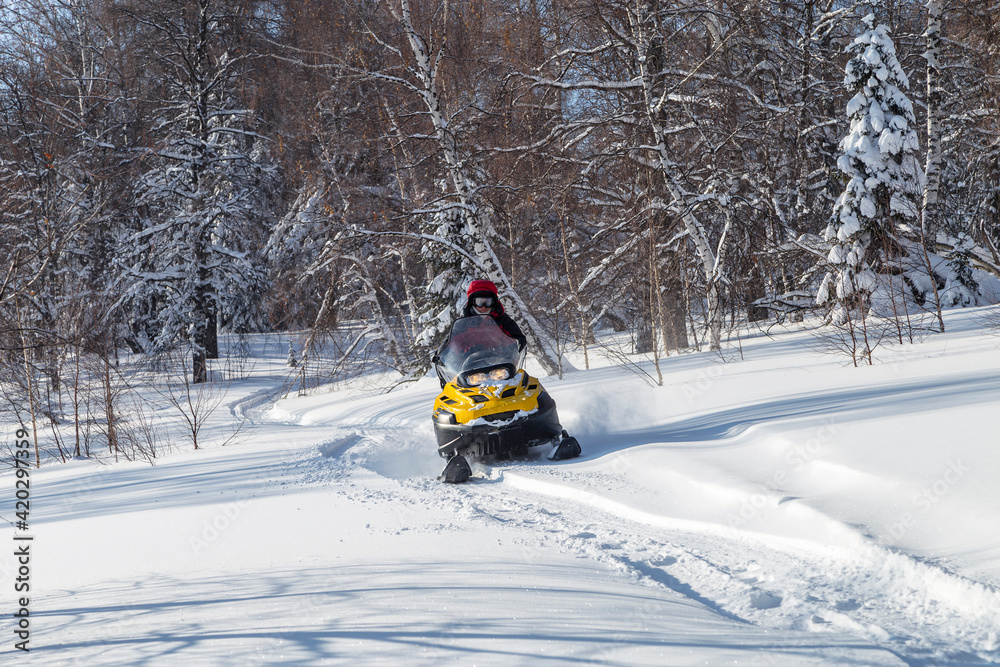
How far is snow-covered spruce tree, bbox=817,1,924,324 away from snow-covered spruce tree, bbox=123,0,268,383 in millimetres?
17706

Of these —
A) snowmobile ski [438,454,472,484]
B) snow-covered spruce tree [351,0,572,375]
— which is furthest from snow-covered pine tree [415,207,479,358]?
snowmobile ski [438,454,472,484]

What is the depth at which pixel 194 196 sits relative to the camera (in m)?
21.8

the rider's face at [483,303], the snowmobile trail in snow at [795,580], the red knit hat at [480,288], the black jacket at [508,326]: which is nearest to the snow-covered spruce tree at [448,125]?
the red knit hat at [480,288]

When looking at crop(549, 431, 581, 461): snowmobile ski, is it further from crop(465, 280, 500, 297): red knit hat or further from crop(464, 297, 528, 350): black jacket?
crop(465, 280, 500, 297): red knit hat

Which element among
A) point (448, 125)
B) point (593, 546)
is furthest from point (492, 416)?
point (448, 125)

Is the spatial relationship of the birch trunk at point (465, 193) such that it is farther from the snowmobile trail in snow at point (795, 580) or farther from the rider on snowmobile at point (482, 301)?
the snowmobile trail in snow at point (795, 580)

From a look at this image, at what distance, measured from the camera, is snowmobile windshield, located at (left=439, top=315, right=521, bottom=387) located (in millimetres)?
7906

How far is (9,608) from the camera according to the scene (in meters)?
4.15

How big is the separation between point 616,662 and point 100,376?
10.4 metres

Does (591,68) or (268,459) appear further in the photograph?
(591,68)

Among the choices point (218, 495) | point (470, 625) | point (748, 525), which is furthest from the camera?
point (218, 495)

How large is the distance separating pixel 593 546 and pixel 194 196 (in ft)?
69.4

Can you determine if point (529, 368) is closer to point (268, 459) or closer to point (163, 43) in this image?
point (268, 459)

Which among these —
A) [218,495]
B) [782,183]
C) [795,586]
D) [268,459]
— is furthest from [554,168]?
[795,586]
